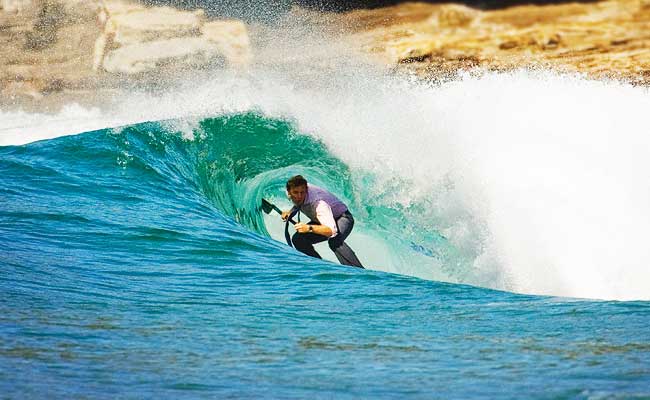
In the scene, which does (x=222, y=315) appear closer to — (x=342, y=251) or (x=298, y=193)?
(x=298, y=193)

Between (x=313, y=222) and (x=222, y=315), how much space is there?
3415mm

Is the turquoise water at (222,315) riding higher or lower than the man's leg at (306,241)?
higher

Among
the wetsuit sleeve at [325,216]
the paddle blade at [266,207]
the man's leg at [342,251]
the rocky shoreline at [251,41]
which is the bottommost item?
the man's leg at [342,251]

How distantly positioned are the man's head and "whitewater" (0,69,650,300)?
1.93 metres

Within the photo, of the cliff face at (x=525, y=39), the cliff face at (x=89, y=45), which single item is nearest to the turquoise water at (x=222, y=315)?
the cliff face at (x=525, y=39)

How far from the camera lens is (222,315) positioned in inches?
177

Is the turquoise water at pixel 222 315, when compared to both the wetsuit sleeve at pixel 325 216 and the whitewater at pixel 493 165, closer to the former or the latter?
the whitewater at pixel 493 165

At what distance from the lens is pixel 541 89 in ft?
34.6

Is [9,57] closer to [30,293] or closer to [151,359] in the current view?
[30,293]

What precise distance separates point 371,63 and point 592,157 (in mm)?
3269

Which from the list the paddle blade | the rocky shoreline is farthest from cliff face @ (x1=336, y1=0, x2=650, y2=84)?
the paddle blade

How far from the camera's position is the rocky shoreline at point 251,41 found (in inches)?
314

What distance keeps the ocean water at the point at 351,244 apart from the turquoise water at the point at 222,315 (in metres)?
0.02

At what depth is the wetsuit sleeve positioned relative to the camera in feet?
24.8
